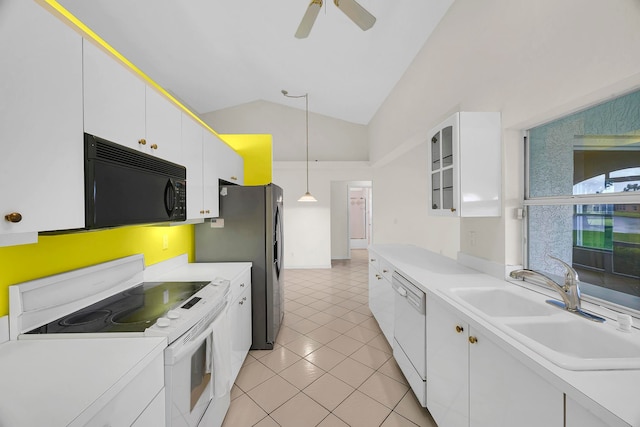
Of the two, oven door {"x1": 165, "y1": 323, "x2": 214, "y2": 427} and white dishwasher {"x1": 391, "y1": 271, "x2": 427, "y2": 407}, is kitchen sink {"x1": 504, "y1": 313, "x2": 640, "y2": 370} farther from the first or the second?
oven door {"x1": 165, "y1": 323, "x2": 214, "y2": 427}

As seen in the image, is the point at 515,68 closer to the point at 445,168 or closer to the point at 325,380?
the point at 445,168

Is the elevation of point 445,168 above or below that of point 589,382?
above

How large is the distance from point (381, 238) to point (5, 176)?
18.2ft

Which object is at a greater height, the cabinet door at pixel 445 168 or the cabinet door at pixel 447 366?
the cabinet door at pixel 445 168

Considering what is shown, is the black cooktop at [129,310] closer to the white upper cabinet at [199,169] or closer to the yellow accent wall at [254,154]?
the white upper cabinet at [199,169]

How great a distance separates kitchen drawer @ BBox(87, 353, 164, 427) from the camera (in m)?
0.80

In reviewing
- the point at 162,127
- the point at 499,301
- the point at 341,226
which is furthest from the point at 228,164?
the point at 341,226

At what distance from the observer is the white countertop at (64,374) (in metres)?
0.71

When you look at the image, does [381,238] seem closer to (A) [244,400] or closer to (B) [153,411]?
(A) [244,400]

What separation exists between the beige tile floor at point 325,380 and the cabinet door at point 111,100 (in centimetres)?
184

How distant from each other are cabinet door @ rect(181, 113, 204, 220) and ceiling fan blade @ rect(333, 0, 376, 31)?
4.28 ft

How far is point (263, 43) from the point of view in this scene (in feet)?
11.5

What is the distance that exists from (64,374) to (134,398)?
0.23 m

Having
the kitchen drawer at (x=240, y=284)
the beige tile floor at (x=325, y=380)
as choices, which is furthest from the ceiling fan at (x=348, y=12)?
the beige tile floor at (x=325, y=380)
